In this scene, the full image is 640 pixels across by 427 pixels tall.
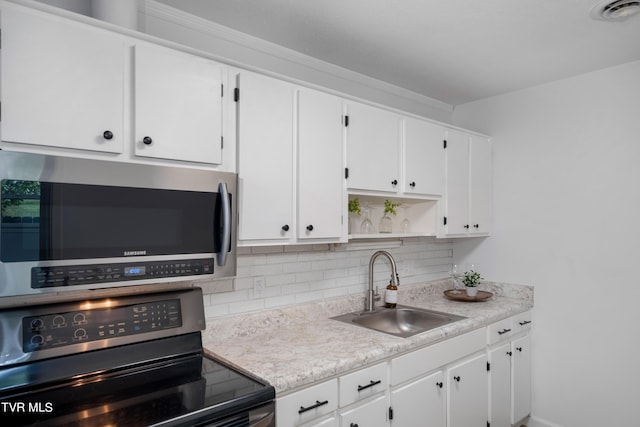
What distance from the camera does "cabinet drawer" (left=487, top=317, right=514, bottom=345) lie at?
2629mm

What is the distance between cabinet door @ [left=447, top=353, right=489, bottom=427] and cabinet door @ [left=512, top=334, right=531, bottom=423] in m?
0.40

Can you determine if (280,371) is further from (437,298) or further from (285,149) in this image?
(437,298)

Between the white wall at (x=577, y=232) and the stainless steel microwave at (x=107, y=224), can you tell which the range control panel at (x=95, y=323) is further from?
the white wall at (x=577, y=232)

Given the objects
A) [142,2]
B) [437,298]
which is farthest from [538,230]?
[142,2]

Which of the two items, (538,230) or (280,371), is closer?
(280,371)

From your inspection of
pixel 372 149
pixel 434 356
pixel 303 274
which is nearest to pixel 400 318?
pixel 434 356

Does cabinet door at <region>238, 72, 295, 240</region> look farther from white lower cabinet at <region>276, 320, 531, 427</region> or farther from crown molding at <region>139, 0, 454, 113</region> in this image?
white lower cabinet at <region>276, 320, 531, 427</region>

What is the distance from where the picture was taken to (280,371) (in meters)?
1.59

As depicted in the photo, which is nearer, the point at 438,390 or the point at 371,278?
the point at 438,390

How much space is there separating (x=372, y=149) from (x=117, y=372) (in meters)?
1.68

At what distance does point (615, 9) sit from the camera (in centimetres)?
192

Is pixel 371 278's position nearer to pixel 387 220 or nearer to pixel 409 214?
pixel 387 220

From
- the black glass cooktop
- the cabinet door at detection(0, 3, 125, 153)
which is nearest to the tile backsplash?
the black glass cooktop

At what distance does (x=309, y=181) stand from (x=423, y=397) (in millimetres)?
1295
